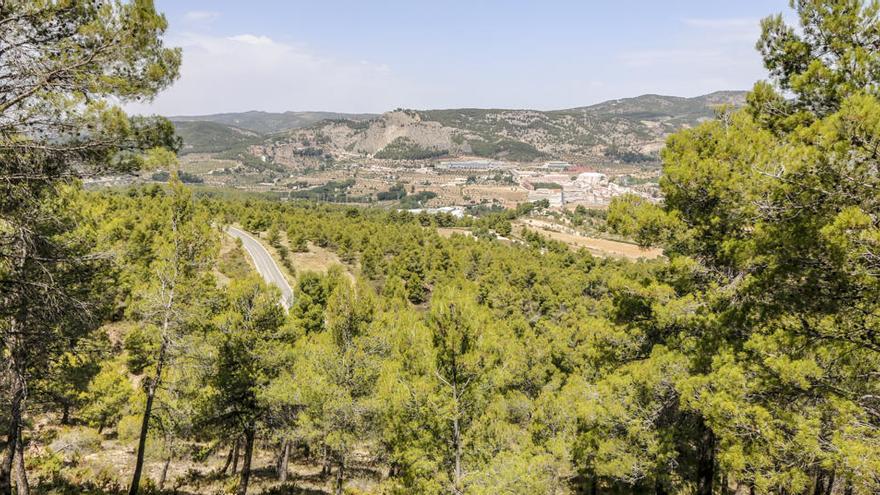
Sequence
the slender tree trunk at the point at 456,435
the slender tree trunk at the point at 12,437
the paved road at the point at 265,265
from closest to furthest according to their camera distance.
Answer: the slender tree trunk at the point at 12,437, the slender tree trunk at the point at 456,435, the paved road at the point at 265,265

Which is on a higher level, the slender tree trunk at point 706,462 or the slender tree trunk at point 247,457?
the slender tree trunk at point 706,462

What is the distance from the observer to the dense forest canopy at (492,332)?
22.1 ft

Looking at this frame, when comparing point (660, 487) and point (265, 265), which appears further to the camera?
point (265, 265)

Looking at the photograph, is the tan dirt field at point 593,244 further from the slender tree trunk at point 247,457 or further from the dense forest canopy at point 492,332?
the slender tree trunk at point 247,457

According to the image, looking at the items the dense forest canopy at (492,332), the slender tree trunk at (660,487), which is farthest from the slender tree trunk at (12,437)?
the slender tree trunk at (660,487)

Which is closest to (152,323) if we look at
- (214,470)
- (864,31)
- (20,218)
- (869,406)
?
(20,218)

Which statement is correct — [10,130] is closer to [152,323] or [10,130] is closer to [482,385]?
[152,323]

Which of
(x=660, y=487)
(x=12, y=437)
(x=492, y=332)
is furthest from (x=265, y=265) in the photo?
(x=660, y=487)

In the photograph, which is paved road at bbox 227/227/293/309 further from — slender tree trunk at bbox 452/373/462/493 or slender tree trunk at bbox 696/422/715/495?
slender tree trunk at bbox 696/422/715/495

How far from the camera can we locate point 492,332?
44.9ft

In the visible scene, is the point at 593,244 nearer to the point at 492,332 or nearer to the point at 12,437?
the point at 492,332

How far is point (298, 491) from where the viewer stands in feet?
66.5

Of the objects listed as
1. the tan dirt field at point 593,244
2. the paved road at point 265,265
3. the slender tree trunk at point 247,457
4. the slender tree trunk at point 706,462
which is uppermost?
the slender tree trunk at point 706,462

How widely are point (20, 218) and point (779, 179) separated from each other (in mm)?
12888
